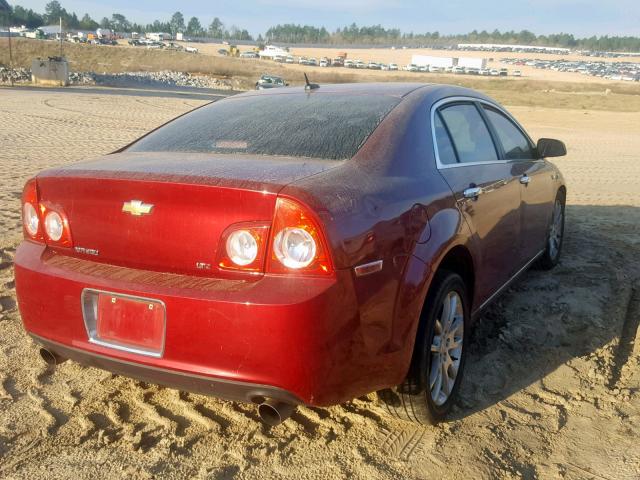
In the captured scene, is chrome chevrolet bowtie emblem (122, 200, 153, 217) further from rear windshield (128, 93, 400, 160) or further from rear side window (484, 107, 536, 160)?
rear side window (484, 107, 536, 160)

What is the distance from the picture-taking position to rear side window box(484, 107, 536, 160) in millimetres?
4504

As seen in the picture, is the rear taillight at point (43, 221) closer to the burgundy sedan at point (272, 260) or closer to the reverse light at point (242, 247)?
the burgundy sedan at point (272, 260)

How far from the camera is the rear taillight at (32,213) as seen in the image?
3.02m

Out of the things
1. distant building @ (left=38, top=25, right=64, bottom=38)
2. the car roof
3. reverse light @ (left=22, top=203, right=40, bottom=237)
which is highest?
the car roof

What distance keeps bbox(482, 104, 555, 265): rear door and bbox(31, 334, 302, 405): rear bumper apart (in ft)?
8.29

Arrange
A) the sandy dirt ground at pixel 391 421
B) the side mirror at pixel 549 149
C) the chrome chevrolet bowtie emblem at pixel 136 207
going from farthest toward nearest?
the side mirror at pixel 549 149 < the sandy dirt ground at pixel 391 421 < the chrome chevrolet bowtie emblem at pixel 136 207

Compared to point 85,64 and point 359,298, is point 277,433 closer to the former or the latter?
point 359,298

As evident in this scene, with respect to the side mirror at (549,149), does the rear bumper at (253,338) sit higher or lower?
lower

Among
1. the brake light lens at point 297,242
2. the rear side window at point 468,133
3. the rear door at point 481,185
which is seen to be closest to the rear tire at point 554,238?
the rear door at point 481,185

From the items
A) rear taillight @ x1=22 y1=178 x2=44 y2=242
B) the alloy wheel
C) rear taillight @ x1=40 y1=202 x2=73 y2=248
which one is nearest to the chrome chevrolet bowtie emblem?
rear taillight @ x1=40 y1=202 x2=73 y2=248

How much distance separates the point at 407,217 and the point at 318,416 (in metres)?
1.09

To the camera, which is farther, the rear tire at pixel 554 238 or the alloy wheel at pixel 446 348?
the rear tire at pixel 554 238

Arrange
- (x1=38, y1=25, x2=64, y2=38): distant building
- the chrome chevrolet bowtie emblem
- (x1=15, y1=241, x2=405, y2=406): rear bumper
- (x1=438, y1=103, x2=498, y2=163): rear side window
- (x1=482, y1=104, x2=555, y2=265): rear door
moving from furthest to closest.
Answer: (x1=38, y1=25, x2=64, y2=38): distant building < (x1=482, y1=104, x2=555, y2=265): rear door < (x1=438, y1=103, x2=498, y2=163): rear side window < the chrome chevrolet bowtie emblem < (x1=15, y1=241, x2=405, y2=406): rear bumper

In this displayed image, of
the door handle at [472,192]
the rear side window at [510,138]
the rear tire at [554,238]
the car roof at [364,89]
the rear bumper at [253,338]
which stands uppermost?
the car roof at [364,89]
